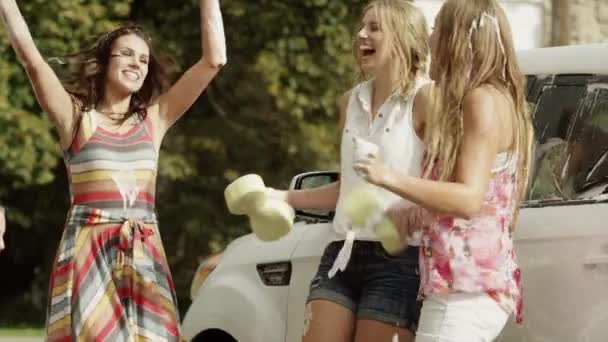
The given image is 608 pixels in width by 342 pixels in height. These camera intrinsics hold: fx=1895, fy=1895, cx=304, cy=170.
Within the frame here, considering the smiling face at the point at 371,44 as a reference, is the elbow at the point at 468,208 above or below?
below

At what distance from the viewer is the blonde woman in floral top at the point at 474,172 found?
483cm

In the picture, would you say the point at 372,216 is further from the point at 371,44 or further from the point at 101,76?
the point at 101,76

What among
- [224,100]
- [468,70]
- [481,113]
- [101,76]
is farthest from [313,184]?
[224,100]

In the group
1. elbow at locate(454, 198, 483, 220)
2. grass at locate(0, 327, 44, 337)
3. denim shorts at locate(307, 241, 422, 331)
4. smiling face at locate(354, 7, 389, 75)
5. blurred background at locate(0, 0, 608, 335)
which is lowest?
grass at locate(0, 327, 44, 337)

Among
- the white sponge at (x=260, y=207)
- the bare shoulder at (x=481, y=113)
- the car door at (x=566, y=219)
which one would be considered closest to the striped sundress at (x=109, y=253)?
the white sponge at (x=260, y=207)

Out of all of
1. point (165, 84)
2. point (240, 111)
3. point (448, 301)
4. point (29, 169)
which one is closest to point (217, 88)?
point (240, 111)

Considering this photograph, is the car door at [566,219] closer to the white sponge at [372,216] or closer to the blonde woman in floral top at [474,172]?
the blonde woman in floral top at [474,172]

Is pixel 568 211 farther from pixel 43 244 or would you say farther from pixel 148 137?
pixel 43 244

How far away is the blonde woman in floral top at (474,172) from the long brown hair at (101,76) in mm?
1490

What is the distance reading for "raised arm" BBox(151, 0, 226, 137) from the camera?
605 centimetres

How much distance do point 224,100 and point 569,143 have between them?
16.5 metres

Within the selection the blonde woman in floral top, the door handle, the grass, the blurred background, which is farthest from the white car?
the grass

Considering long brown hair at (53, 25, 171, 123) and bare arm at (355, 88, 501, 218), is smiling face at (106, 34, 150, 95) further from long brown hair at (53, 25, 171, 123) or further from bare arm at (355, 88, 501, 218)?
bare arm at (355, 88, 501, 218)

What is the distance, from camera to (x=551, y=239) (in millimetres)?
5148
